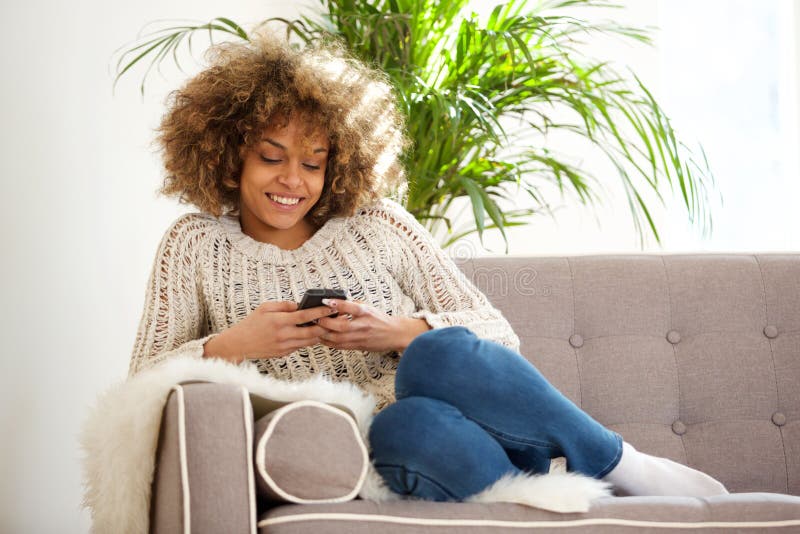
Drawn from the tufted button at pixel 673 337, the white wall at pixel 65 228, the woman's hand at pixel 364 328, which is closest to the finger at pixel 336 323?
the woman's hand at pixel 364 328

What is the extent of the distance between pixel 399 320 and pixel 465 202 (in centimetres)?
169

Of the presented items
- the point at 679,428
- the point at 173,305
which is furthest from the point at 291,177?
the point at 679,428

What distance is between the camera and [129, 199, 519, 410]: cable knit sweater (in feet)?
5.12

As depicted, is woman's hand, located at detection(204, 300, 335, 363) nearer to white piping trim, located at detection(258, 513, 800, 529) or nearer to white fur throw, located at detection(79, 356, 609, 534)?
white fur throw, located at detection(79, 356, 609, 534)

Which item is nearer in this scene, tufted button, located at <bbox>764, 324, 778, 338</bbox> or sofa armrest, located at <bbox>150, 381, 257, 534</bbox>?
sofa armrest, located at <bbox>150, 381, 257, 534</bbox>

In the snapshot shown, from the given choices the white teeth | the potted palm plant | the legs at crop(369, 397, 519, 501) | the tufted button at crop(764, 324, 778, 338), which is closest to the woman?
the white teeth

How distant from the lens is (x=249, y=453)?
42.5 inches

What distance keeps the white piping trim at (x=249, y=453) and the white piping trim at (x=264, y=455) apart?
0.05 feet

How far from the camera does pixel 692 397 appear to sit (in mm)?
1746

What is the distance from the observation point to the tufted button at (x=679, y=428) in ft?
5.70

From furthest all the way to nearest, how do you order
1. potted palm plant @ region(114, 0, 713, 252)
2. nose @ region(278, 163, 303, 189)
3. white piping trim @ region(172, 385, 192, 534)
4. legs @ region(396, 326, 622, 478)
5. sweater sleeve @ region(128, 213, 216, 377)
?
potted palm plant @ region(114, 0, 713, 252) → nose @ region(278, 163, 303, 189) → sweater sleeve @ region(128, 213, 216, 377) → legs @ region(396, 326, 622, 478) → white piping trim @ region(172, 385, 192, 534)

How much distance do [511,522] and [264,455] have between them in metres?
0.32

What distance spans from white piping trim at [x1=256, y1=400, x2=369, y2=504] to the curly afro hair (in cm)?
65

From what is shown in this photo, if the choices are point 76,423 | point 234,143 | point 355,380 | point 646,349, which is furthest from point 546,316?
point 76,423
